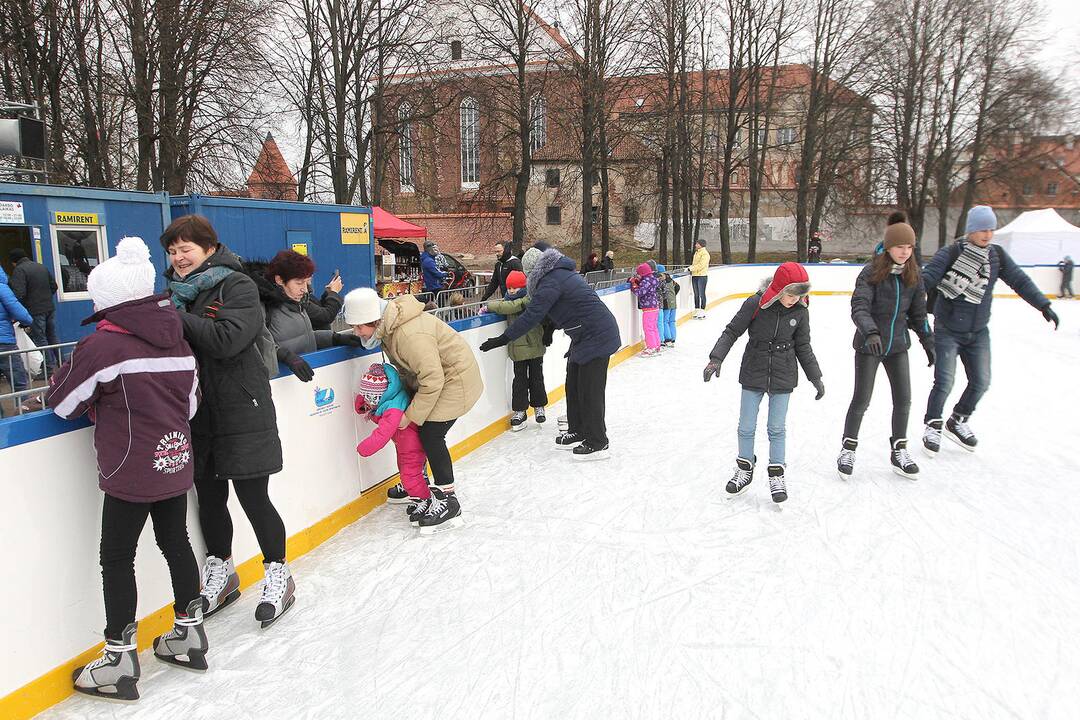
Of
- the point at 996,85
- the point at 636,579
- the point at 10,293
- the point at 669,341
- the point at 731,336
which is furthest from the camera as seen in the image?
the point at 996,85

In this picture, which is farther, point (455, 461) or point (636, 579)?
point (455, 461)

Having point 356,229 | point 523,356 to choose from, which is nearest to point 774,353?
point 523,356

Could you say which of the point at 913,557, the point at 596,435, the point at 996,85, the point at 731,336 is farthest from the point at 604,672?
the point at 996,85

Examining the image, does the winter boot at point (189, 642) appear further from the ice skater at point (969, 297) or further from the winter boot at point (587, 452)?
the ice skater at point (969, 297)

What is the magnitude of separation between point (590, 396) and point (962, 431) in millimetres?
2891

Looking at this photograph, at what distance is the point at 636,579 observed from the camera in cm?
361

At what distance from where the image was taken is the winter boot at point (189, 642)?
2.82m

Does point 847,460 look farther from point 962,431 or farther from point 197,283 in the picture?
point 197,283

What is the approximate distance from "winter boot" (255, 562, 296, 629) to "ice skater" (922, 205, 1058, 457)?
4622 millimetres

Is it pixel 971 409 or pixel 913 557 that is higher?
pixel 971 409

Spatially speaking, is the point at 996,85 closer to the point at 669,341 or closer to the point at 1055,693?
the point at 669,341

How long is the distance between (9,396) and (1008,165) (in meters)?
35.9

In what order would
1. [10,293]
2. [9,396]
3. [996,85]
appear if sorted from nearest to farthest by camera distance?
[9,396]
[10,293]
[996,85]

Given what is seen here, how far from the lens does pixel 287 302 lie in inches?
153
